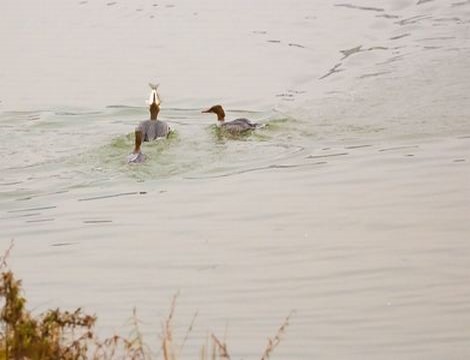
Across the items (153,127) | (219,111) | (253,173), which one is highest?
(219,111)

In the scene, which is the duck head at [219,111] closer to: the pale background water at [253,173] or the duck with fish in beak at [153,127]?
the pale background water at [253,173]

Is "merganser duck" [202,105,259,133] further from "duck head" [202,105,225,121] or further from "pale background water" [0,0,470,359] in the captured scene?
"pale background water" [0,0,470,359]

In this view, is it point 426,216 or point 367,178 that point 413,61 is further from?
point 426,216

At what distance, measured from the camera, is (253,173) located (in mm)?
15406

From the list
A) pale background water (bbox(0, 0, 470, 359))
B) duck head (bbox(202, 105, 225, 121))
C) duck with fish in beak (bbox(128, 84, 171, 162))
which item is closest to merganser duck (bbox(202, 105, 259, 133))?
duck head (bbox(202, 105, 225, 121))

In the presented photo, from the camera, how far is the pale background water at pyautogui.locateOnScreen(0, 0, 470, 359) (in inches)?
416

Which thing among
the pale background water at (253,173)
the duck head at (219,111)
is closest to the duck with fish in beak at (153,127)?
the pale background water at (253,173)

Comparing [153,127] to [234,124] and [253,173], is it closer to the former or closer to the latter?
[234,124]

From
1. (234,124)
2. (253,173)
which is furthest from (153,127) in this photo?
(253,173)

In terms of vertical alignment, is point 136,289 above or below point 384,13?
below

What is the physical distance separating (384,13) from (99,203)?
1184cm

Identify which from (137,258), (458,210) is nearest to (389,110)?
(458,210)

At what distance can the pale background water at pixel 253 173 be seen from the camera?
34.7 feet

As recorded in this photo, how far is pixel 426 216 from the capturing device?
515 inches
